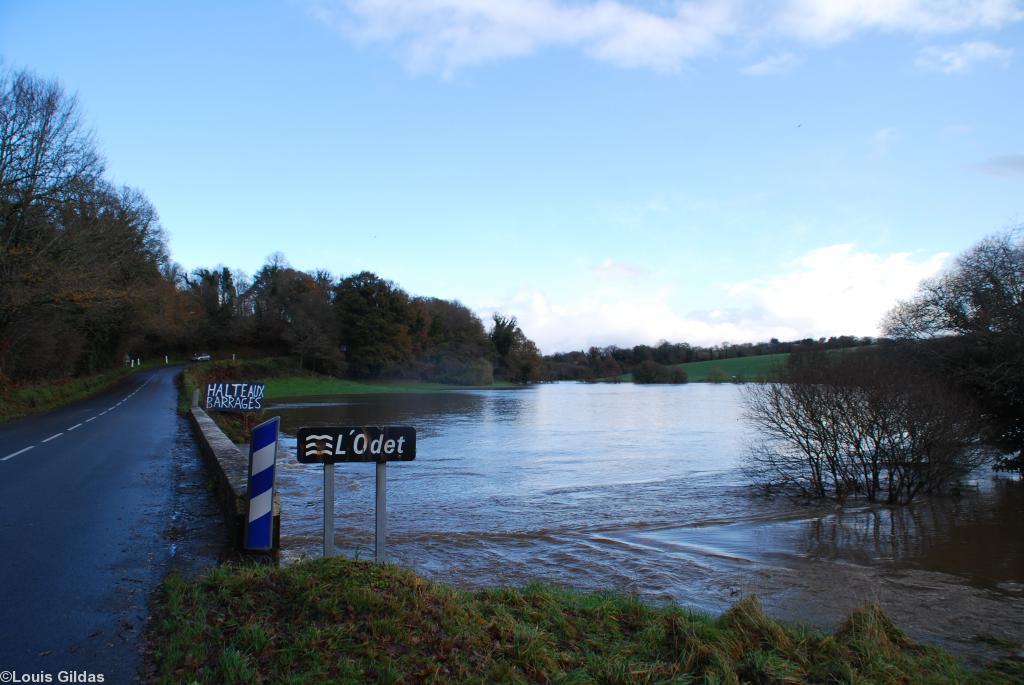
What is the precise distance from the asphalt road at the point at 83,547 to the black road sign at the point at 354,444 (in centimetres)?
151

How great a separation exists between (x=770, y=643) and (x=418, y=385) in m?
75.9

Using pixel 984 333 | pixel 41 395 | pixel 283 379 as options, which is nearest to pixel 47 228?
pixel 41 395

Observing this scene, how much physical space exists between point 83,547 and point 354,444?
10.1 feet

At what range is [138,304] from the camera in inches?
1531

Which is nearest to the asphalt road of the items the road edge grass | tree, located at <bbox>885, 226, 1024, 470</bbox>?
tree, located at <bbox>885, 226, 1024, 470</bbox>

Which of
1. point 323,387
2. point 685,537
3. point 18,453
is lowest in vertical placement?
point 685,537

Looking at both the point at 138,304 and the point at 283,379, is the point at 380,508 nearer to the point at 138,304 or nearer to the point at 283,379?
the point at 138,304

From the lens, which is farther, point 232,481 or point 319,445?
point 232,481

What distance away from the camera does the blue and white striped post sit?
5.53 meters

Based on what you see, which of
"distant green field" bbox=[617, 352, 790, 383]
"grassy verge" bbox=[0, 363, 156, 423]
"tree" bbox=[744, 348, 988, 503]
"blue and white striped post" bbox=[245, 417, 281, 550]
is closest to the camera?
"blue and white striped post" bbox=[245, 417, 281, 550]

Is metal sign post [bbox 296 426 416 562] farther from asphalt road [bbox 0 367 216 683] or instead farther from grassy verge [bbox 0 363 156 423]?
grassy verge [bbox 0 363 156 423]

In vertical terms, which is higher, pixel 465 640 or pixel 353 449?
pixel 353 449

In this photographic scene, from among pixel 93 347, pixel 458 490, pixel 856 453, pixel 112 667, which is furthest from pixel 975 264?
pixel 93 347

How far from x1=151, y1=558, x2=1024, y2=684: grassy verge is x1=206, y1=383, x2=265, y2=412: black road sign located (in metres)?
17.9
